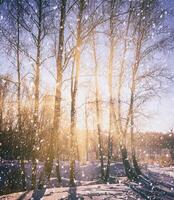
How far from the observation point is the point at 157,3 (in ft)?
50.8

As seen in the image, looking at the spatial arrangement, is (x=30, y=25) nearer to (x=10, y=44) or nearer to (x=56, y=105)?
(x=10, y=44)

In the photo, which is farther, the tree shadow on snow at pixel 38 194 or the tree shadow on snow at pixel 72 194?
the tree shadow on snow at pixel 38 194

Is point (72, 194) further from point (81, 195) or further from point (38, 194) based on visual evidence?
point (38, 194)

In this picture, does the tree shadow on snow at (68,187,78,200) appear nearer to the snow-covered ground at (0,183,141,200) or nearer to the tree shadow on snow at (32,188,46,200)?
the snow-covered ground at (0,183,141,200)

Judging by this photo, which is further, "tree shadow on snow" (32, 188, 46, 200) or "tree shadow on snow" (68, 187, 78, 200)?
"tree shadow on snow" (32, 188, 46, 200)

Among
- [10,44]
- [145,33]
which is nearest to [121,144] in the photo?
[145,33]

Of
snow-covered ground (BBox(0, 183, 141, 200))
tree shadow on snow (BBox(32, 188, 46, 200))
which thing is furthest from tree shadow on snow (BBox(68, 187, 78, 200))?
tree shadow on snow (BBox(32, 188, 46, 200))

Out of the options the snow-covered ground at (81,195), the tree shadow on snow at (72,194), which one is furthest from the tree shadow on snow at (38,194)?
the tree shadow on snow at (72,194)

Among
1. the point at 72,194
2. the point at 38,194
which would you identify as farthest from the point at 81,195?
the point at 38,194

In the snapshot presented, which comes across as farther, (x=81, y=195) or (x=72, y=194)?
(x=72, y=194)

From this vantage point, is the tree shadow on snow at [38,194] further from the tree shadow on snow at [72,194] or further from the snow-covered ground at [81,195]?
the tree shadow on snow at [72,194]

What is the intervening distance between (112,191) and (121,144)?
755 cm

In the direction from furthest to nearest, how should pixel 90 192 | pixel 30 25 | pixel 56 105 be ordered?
1. pixel 30 25
2. pixel 56 105
3. pixel 90 192

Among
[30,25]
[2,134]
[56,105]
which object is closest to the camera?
[56,105]
